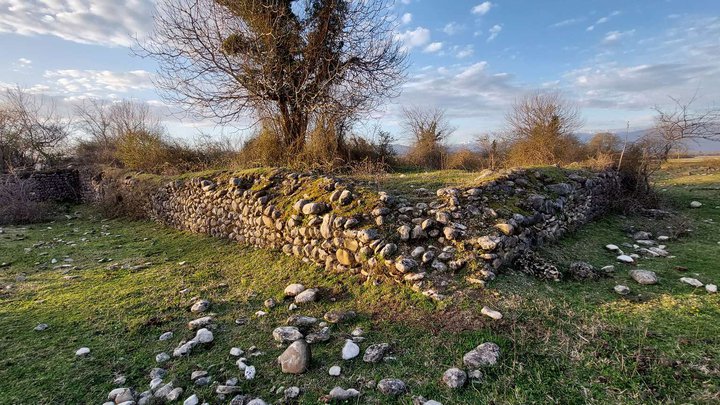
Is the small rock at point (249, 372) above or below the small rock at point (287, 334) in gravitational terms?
below

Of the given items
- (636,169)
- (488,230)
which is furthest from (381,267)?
(636,169)

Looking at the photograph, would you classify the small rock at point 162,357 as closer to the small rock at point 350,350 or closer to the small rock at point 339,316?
the small rock at point 339,316

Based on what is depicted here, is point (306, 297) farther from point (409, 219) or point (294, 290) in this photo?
point (409, 219)

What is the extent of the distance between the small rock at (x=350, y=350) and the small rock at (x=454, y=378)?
69 centimetres

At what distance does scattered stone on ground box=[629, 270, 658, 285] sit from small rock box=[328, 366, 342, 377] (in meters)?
3.21

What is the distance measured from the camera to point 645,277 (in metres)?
3.48

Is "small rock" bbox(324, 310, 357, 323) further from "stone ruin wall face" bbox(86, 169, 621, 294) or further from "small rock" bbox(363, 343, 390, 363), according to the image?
"stone ruin wall face" bbox(86, 169, 621, 294)

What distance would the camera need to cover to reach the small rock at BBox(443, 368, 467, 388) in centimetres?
222

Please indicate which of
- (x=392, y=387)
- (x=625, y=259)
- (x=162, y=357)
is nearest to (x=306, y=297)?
(x=162, y=357)

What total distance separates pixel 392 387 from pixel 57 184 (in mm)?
17163

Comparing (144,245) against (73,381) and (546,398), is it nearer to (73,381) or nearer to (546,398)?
(73,381)

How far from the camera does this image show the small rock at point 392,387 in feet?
7.27

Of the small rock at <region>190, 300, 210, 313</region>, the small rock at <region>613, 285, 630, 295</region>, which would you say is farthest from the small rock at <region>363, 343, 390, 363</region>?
the small rock at <region>613, 285, 630, 295</region>

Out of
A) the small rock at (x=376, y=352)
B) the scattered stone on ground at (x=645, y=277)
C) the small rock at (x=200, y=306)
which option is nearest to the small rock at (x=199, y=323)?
the small rock at (x=200, y=306)
